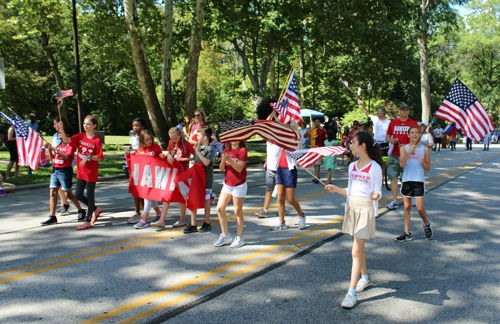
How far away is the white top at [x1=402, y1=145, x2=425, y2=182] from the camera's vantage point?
243 inches

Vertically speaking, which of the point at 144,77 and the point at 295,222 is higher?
the point at 144,77

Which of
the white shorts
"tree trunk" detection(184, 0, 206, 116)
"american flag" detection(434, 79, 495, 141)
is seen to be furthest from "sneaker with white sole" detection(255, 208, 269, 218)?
"tree trunk" detection(184, 0, 206, 116)

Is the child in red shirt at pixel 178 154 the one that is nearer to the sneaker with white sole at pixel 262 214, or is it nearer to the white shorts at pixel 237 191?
the white shorts at pixel 237 191

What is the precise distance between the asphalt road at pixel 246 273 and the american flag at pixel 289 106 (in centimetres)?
196

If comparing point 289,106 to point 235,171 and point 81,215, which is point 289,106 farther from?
point 81,215

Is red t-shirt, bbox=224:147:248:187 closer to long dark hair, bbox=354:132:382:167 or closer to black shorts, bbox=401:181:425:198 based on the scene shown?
long dark hair, bbox=354:132:382:167

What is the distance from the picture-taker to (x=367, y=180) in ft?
13.9

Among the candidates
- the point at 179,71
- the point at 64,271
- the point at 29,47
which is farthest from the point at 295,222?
the point at 179,71

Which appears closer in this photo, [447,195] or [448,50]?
[447,195]

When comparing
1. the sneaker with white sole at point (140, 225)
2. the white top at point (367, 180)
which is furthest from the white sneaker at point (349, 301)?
the sneaker with white sole at point (140, 225)

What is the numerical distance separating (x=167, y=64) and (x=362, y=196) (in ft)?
56.7

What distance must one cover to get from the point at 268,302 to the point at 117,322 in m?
1.46

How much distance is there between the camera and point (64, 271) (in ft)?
16.0

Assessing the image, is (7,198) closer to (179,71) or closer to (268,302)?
(268,302)
